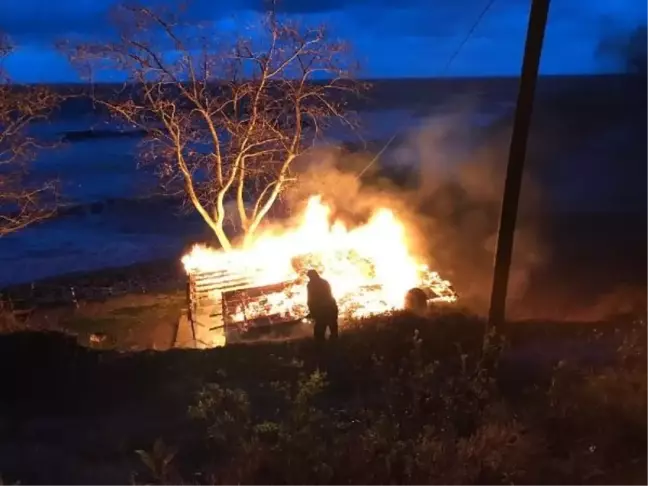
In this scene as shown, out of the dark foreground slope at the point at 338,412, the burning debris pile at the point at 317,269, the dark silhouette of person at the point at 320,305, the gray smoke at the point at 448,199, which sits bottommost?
the dark foreground slope at the point at 338,412

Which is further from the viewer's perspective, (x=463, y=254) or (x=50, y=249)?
(x=50, y=249)

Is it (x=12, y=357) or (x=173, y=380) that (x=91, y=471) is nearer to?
(x=173, y=380)

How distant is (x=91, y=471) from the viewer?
6.73m

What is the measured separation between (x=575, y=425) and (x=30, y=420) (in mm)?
6290

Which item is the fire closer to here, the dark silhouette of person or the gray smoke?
the gray smoke

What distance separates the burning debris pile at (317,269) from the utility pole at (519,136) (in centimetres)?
575

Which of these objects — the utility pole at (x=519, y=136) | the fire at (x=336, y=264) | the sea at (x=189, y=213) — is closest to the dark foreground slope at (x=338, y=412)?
the utility pole at (x=519, y=136)

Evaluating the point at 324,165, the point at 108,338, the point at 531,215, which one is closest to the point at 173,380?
the point at 108,338

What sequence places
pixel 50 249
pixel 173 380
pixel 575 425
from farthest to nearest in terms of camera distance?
pixel 50 249
pixel 173 380
pixel 575 425

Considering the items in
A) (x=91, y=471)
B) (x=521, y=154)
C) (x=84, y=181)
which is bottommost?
(x=91, y=471)

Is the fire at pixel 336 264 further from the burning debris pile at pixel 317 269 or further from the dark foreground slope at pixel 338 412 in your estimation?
the dark foreground slope at pixel 338 412

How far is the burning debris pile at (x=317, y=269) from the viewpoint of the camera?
1542 centimetres

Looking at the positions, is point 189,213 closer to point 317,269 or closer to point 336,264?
point 336,264

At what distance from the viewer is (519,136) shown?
853cm
